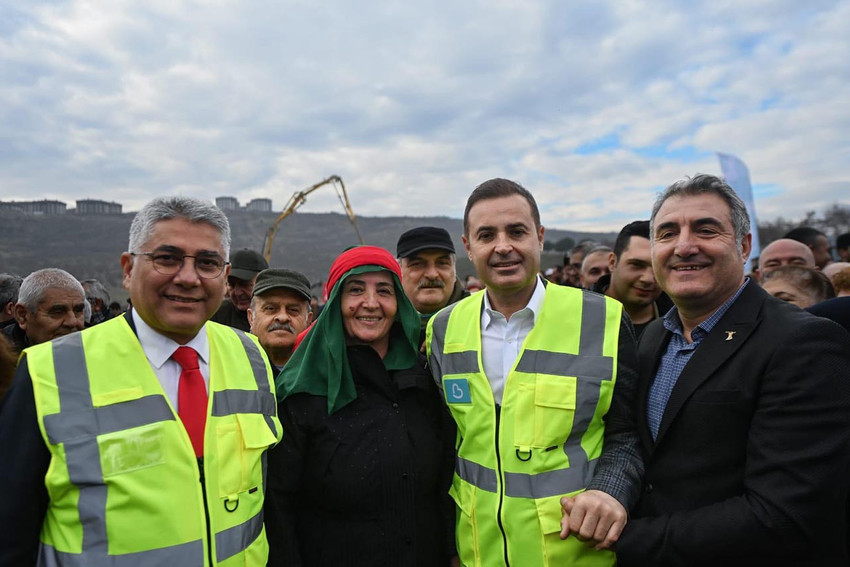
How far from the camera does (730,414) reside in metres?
1.81

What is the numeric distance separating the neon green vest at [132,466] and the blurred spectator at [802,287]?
3.31 m

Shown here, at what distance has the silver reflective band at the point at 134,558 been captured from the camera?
63.1 inches

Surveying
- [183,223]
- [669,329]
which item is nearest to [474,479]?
[669,329]

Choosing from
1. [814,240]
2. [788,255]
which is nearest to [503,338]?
[788,255]

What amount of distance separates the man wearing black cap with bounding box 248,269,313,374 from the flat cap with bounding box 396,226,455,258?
2.94 feet

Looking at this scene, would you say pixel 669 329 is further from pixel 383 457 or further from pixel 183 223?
pixel 183 223

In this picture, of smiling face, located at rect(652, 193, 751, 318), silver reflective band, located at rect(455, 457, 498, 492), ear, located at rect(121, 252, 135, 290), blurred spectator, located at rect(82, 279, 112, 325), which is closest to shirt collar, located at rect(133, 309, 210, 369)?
ear, located at rect(121, 252, 135, 290)

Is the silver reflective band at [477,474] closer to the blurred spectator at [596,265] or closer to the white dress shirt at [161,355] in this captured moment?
the white dress shirt at [161,355]

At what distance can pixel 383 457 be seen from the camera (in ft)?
7.63

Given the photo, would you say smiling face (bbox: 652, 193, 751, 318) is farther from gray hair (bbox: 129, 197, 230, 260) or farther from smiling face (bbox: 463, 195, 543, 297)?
gray hair (bbox: 129, 197, 230, 260)

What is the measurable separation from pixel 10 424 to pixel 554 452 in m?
1.89

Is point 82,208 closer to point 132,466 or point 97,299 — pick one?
point 97,299

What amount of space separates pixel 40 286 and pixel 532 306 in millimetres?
3644

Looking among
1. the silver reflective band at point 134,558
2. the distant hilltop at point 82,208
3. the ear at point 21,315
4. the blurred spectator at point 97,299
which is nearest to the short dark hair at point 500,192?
the silver reflective band at point 134,558
